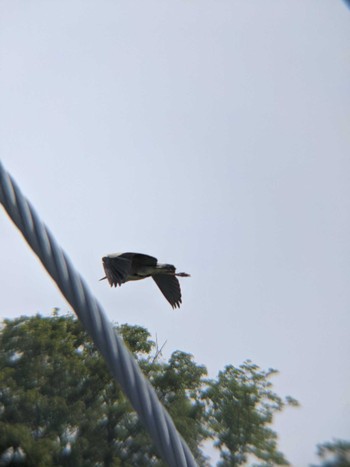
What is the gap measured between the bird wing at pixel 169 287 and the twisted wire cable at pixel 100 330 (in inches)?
183

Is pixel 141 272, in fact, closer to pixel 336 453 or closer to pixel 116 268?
pixel 116 268

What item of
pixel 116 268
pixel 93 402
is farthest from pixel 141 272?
pixel 93 402

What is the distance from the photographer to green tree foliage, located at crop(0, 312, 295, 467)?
5750 mm

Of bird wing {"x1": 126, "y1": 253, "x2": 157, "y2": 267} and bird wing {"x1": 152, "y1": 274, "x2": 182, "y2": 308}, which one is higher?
bird wing {"x1": 152, "y1": 274, "x2": 182, "y2": 308}

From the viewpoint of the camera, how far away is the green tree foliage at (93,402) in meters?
5.75

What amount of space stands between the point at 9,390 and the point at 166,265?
2.19 meters

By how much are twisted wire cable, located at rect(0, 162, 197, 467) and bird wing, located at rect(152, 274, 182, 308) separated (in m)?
4.65

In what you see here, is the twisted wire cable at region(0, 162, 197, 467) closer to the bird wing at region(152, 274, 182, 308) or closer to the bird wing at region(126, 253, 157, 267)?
the bird wing at region(126, 253, 157, 267)

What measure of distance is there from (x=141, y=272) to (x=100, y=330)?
3.94m

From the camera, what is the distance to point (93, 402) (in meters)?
6.29

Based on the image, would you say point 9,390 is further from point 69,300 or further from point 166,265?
point 69,300

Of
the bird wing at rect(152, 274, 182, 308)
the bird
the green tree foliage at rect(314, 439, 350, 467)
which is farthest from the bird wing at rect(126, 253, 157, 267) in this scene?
the green tree foliage at rect(314, 439, 350, 467)

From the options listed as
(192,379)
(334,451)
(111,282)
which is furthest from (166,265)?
(334,451)

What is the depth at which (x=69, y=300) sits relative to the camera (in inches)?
52.9
